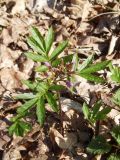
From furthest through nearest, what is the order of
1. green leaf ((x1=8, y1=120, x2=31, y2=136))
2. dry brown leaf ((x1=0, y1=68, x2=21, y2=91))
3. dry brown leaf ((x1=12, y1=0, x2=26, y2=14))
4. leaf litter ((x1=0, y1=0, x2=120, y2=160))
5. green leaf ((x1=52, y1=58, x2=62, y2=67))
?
1. dry brown leaf ((x1=12, y1=0, x2=26, y2=14))
2. dry brown leaf ((x1=0, y1=68, x2=21, y2=91))
3. leaf litter ((x1=0, y1=0, x2=120, y2=160))
4. green leaf ((x1=8, y1=120, x2=31, y2=136))
5. green leaf ((x1=52, y1=58, x2=62, y2=67))

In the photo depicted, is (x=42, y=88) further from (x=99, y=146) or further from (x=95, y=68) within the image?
(x=99, y=146)

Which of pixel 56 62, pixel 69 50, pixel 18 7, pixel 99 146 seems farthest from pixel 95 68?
pixel 18 7

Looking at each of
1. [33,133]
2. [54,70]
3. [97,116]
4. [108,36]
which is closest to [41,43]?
[54,70]

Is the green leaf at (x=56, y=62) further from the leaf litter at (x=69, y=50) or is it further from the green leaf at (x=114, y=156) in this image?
the green leaf at (x=114, y=156)

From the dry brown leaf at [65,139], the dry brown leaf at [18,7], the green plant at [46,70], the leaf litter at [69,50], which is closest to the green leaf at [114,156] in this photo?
the leaf litter at [69,50]

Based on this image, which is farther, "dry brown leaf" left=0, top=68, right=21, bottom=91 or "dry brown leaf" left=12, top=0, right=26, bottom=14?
"dry brown leaf" left=12, top=0, right=26, bottom=14

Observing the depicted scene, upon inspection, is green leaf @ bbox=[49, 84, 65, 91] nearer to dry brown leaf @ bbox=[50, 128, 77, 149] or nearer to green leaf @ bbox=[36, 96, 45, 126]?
green leaf @ bbox=[36, 96, 45, 126]

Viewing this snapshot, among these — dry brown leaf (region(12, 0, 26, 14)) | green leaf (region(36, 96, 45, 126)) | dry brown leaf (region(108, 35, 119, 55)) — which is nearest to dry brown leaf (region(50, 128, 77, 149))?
green leaf (region(36, 96, 45, 126))
